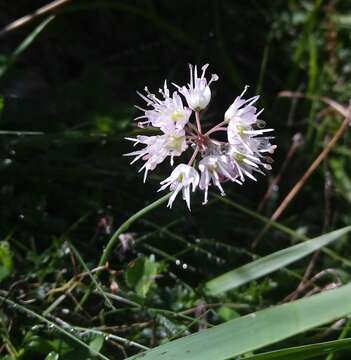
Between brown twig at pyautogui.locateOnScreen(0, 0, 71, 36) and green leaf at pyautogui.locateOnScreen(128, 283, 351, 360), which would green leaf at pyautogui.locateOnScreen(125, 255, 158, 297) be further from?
brown twig at pyautogui.locateOnScreen(0, 0, 71, 36)

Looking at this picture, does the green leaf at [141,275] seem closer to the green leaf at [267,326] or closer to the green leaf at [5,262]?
the green leaf at [5,262]

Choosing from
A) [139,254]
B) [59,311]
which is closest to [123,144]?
[139,254]

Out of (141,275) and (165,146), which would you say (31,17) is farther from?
(165,146)

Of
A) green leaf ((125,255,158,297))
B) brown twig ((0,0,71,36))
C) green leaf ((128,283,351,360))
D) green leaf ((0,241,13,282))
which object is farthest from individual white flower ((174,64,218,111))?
brown twig ((0,0,71,36))

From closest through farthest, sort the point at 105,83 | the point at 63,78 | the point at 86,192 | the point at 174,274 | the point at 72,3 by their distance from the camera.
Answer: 1. the point at 174,274
2. the point at 86,192
3. the point at 105,83
4. the point at 72,3
5. the point at 63,78

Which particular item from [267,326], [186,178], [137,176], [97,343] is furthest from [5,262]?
[267,326]

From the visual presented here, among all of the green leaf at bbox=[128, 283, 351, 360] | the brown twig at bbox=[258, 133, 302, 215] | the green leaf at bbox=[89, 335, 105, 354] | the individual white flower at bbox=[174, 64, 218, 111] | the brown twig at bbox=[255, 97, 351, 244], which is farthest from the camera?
the brown twig at bbox=[258, 133, 302, 215]

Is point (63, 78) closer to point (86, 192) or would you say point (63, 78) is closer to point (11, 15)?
point (11, 15)
